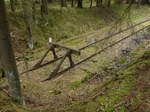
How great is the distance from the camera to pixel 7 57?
337cm

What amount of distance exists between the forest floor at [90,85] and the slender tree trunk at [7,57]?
2.15ft

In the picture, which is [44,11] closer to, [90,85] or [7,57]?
[90,85]

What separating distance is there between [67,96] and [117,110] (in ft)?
12.0

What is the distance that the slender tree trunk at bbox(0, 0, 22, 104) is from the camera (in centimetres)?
310

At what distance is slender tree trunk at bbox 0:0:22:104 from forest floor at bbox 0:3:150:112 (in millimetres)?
656

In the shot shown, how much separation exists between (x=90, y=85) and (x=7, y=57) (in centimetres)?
412

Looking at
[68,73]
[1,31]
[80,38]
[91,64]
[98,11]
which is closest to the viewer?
[1,31]

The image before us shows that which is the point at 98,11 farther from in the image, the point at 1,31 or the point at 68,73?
the point at 1,31

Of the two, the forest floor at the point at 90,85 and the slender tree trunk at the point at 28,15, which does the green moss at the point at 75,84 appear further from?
the slender tree trunk at the point at 28,15

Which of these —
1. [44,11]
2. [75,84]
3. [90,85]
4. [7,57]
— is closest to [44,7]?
[44,11]

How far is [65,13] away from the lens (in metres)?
16.5

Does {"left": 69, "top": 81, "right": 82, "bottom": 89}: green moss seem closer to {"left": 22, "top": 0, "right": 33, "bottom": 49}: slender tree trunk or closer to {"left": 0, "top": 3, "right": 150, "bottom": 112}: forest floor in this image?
{"left": 0, "top": 3, "right": 150, "bottom": 112}: forest floor

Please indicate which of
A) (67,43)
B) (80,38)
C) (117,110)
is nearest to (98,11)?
(80,38)

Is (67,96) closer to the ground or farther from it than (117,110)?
closer to the ground
